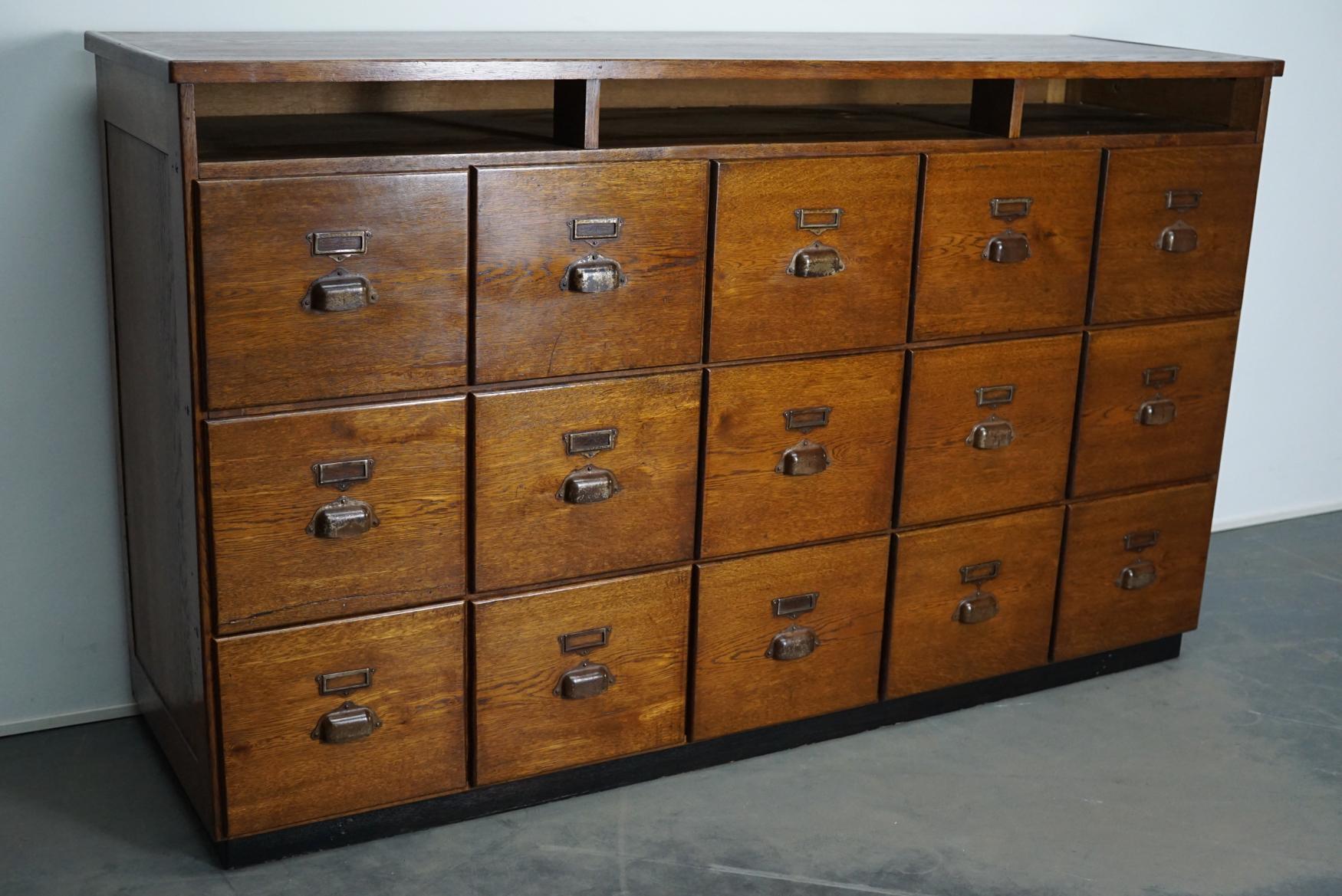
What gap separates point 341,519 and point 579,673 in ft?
1.74

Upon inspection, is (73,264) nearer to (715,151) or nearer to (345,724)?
(345,724)

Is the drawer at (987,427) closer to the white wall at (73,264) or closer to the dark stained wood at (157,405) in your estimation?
the white wall at (73,264)

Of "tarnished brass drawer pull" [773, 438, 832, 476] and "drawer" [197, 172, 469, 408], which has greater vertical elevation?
"drawer" [197, 172, 469, 408]

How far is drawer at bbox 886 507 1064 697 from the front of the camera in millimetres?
2908

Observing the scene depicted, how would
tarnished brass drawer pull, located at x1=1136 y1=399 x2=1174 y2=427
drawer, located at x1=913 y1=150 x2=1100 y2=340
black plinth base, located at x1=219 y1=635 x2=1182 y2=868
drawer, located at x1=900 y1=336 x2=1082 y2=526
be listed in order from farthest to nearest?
tarnished brass drawer pull, located at x1=1136 y1=399 x2=1174 y2=427, drawer, located at x1=900 y1=336 x2=1082 y2=526, drawer, located at x1=913 y1=150 x2=1100 y2=340, black plinth base, located at x1=219 y1=635 x2=1182 y2=868

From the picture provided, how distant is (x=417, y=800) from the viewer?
2525mm

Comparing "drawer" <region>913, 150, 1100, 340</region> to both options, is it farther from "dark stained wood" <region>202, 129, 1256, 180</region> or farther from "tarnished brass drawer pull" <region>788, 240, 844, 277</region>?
"tarnished brass drawer pull" <region>788, 240, 844, 277</region>

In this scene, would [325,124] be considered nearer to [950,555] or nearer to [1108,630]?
[950,555]

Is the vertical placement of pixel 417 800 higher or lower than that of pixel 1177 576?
lower

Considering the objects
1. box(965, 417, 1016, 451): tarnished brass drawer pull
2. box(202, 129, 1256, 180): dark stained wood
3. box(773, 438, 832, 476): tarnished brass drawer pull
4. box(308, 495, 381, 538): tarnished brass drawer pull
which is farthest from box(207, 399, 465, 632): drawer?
box(965, 417, 1016, 451): tarnished brass drawer pull

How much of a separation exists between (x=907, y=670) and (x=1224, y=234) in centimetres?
109

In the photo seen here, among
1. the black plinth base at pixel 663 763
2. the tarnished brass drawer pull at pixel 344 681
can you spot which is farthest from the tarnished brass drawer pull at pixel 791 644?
the tarnished brass drawer pull at pixel 344 681

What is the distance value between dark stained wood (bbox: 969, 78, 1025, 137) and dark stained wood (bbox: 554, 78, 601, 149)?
78 cm

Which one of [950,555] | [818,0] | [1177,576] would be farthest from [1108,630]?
[818,0]
